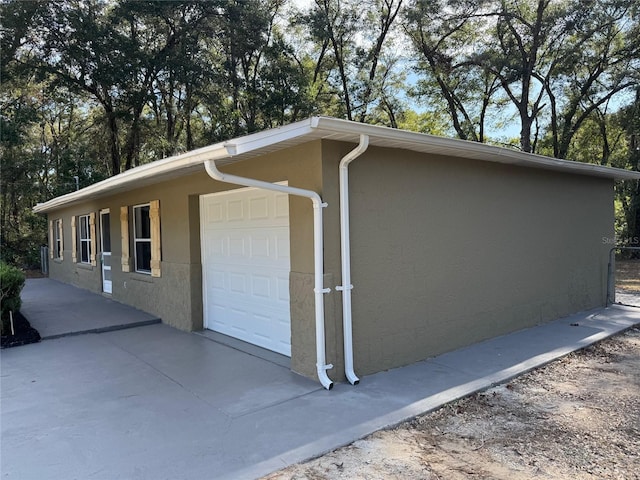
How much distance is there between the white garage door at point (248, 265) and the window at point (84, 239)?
6.25 meters

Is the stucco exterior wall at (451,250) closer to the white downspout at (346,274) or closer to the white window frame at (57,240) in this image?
the white downspout at (346,274)

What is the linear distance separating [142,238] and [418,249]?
17.7ft

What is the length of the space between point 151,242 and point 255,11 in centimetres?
1094

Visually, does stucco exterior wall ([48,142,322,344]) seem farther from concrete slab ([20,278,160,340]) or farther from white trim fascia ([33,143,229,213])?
white trim fascia ([33,143,229,213])

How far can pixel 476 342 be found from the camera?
5500mm

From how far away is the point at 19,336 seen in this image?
6.00m

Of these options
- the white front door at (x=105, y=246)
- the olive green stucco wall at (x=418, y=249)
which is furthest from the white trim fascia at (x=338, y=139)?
the white front door at (x=105, y=246)

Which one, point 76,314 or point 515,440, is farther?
point 76,314

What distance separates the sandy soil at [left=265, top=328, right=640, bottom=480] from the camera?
2.72 m

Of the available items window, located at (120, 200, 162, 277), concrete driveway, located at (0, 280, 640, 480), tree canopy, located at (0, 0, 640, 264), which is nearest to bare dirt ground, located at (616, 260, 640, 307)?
concrete driveway, located at (0, 280, 640, 480)

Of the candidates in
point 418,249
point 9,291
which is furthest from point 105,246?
point 418,249

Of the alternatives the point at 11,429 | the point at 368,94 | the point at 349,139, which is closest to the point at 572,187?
the point at 349,139

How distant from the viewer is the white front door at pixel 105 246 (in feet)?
31.9

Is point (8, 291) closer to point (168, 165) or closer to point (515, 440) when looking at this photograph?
point (168, 165)
